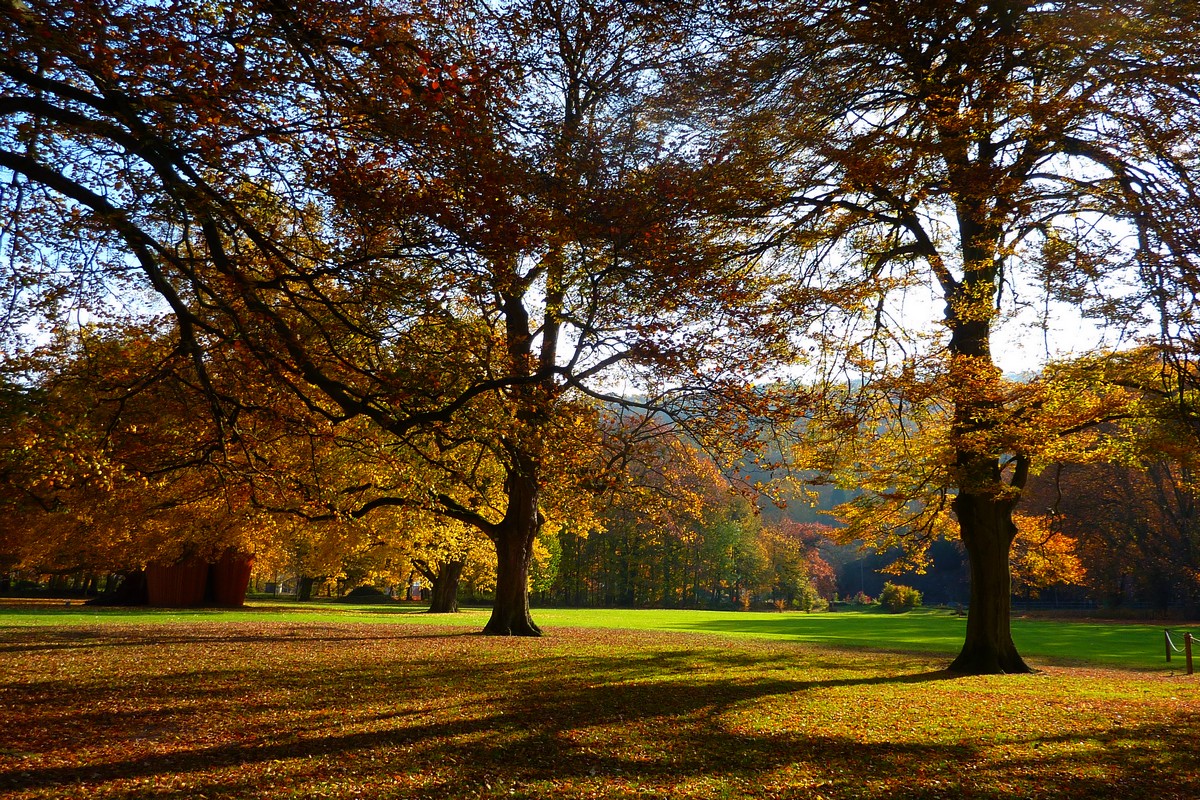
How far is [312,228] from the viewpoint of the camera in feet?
36.3

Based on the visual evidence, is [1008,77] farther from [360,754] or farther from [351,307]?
[360,754]

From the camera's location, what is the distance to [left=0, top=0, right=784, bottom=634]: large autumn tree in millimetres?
7902

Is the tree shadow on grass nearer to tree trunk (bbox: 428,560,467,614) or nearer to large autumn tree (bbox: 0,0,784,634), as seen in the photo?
large autumn tree (bbox: 0,0,784,634)

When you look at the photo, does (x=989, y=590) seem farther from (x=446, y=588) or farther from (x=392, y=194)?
(x=446, y=588)

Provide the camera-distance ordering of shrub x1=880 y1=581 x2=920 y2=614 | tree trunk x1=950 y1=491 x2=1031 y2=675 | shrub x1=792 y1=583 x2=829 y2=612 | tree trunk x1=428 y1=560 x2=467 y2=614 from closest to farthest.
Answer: tree trunk x1=950 y1=491 x2=1031 y2=675
tree trunk x1=428 y1=560 x2=467 y2=614
shrub x1=880 y1=581 x2=920 y2=614
shrub x1=792 y1=583 x2=829 y2=612

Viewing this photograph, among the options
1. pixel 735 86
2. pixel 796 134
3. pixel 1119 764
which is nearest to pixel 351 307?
pixel 735 86

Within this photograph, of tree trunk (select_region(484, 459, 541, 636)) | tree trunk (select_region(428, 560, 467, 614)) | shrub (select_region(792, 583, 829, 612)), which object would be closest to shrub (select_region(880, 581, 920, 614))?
shrub (select_region(792, 583, 829, 612))

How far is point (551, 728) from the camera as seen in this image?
29.9ft

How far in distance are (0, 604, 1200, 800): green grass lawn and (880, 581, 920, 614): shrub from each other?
2138 inches

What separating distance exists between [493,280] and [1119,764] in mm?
8984

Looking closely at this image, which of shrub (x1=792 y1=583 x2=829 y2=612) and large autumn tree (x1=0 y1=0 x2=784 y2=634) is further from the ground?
large autumn tree (x1=0 y1=0 x2=784 y2=634)

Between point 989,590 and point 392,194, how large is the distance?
1521 centimetres

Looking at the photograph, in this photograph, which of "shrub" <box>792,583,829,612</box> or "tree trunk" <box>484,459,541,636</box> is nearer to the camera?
"tree trunk" <box>484,459,541,636</box>

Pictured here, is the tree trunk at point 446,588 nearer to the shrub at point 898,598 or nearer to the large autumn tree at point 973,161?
the large autumn tree at point 973,161
